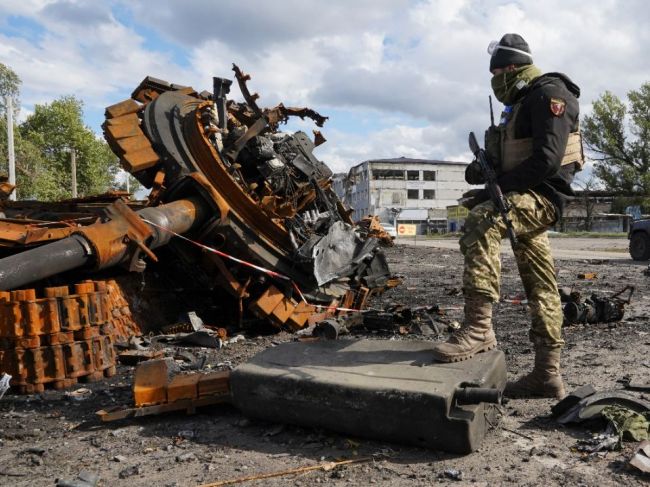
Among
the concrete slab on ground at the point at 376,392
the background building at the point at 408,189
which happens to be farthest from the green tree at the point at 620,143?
the concrete slab on ground at the point at 376,392

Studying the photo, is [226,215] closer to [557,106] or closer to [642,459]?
[557,106]

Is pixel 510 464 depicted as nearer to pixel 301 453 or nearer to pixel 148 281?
pixel 301 453

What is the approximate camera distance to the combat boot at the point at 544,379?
3.61m

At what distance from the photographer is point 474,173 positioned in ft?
12.2

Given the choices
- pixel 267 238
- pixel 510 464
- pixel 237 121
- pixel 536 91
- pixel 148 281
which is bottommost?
pixel 510 464

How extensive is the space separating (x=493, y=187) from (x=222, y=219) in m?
3.36

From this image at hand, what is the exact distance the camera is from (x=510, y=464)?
269 cm

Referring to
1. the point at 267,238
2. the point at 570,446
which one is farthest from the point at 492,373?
the point at 267,238

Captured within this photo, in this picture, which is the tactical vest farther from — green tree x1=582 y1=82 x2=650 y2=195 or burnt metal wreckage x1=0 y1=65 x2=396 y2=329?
green tree x1=582 y1=82 x2=650 y2=195

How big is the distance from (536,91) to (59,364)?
3953mm

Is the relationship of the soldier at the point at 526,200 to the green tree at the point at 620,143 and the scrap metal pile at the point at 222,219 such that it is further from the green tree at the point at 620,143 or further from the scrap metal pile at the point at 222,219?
the green tree at the point at 620,143

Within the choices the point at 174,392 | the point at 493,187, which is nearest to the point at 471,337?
the point at 493,187

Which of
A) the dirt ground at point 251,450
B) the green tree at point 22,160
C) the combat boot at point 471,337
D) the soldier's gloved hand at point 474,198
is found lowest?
the dirt ground at point 251,450

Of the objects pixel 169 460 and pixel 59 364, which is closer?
pixel 169 460
